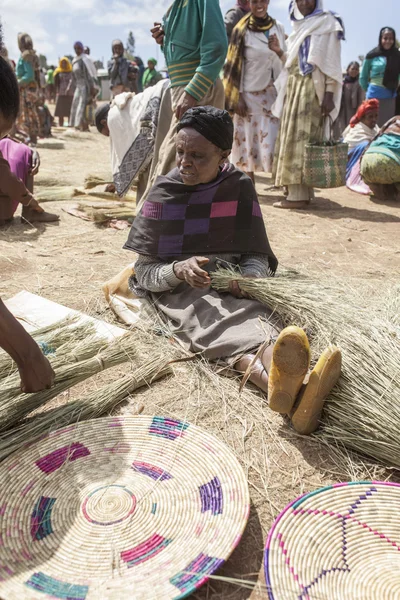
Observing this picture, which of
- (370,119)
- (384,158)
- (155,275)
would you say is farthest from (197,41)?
(370,119)

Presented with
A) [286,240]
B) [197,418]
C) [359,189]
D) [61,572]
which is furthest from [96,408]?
[359,189]

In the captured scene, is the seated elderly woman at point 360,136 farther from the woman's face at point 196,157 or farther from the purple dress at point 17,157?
the woman's face at point 196,157

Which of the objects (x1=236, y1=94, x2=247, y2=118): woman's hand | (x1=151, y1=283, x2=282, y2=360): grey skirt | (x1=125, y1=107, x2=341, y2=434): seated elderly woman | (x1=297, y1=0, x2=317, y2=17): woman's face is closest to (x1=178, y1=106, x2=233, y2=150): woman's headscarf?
(x1=125, y1=107, x2=341, y2=434): seated elderly woman

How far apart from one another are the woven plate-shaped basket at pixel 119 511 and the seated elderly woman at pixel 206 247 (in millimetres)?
Answer: 599

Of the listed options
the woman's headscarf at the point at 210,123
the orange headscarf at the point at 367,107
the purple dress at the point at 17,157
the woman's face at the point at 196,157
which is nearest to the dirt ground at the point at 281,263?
the purple dress at the point at 17,157

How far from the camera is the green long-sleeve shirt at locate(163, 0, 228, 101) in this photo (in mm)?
3463

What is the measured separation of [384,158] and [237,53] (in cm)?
206

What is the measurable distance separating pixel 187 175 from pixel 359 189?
16.5 feet

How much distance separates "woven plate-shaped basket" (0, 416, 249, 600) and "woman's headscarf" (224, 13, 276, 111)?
4839 millimetres

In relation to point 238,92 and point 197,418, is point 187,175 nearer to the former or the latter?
point 197,418

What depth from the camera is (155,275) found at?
100 inches

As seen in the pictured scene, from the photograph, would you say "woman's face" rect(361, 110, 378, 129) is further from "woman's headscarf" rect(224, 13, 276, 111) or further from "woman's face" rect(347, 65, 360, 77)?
"woman's face" rect(347, 65, 360, 77)

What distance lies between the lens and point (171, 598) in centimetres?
121

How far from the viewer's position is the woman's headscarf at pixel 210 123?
92.0 inches
